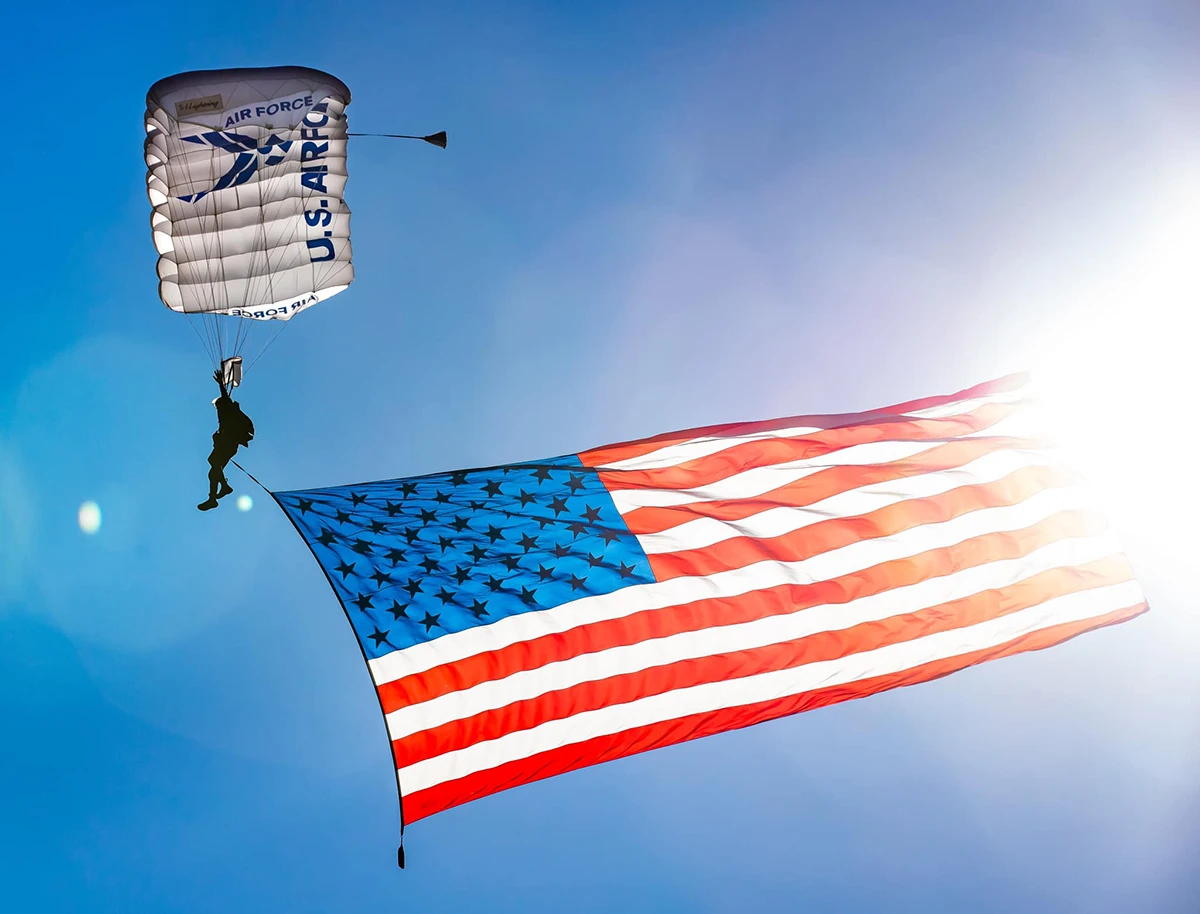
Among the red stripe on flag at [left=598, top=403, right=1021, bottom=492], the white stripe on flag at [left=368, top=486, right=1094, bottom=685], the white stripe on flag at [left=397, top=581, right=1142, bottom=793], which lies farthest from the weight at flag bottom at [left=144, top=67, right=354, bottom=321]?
the white stripe on flag at [left=397, top=581, right=1142, bottom=793]

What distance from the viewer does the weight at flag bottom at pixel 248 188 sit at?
1299 cm

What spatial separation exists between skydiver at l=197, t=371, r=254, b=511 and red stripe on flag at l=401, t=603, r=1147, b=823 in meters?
7.54

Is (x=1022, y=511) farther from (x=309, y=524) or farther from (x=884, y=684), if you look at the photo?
(x=309, y=524)

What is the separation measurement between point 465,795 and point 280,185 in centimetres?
973

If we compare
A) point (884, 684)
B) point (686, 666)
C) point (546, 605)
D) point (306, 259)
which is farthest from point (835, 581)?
point (306, 259)

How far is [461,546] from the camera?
347 inches

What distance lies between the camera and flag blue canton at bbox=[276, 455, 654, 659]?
27.0 feet

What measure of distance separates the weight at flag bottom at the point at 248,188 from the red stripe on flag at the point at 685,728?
9.13 m

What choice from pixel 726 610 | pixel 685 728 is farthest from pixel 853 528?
pixel 685 728

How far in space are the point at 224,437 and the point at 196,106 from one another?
174 inches

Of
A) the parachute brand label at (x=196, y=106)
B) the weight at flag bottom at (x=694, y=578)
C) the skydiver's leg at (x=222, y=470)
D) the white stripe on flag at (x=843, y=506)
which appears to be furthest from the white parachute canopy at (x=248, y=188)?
the white stripe on flag at (x=843, y=506)

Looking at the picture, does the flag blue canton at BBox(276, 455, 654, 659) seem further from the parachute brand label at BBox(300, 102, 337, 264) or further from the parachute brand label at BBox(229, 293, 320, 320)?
the parachute brand label at BBox(229, 293, 320, 320)

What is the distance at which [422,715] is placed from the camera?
307 inches

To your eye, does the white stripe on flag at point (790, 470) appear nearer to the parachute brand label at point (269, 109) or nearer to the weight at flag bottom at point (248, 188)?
the weight at flag bottom at point (248, 188)
